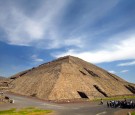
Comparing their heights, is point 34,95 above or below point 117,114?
above

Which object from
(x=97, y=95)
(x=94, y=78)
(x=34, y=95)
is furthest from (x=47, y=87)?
(x=94, y=78)

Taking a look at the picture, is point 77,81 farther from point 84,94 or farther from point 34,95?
point 34,95

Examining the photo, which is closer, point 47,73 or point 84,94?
point 84,94

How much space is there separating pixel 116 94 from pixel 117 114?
52743 millimetres

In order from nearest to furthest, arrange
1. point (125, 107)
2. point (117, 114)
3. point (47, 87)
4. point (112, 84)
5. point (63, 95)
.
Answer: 1. point (117, 114)
2. point (125, 107)
3. point (63, 95)
4. point (47, 87)
5. point (112, 84)

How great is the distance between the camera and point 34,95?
7700 cm

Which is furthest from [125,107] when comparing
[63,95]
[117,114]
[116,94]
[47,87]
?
[116,94]

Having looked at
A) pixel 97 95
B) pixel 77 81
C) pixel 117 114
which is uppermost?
pixel 77 81

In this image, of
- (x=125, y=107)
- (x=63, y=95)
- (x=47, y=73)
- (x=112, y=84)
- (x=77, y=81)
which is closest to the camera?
(x=125, y=107)

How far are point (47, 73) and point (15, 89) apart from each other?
14.2 meters

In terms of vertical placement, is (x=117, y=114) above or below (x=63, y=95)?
below

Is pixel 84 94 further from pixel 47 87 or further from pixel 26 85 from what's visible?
pixel 26 85

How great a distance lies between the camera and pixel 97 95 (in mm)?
82188

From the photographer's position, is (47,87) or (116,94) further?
(116,94)
